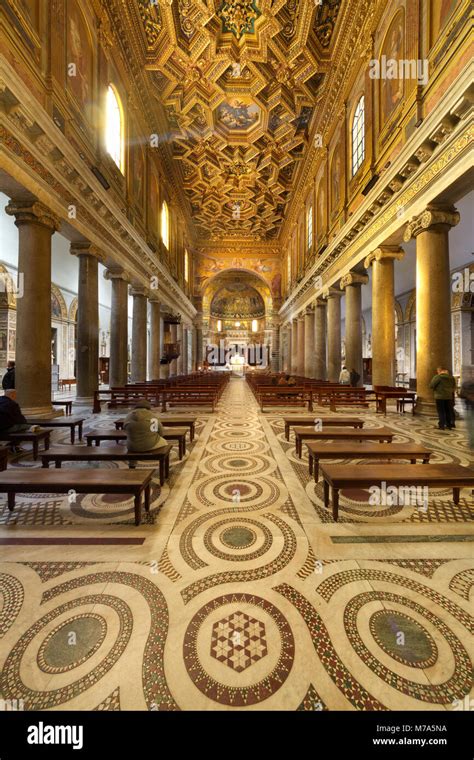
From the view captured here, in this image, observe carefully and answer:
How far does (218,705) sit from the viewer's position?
1156 millimetres

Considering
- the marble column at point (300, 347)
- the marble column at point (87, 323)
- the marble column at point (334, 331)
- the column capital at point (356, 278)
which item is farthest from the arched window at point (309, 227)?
the marble column at point (87, 323)

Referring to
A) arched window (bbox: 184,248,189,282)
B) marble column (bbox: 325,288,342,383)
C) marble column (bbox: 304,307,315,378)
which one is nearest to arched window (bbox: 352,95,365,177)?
marble column (bbox: 325,288,342,383)

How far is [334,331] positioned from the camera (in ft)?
43.8

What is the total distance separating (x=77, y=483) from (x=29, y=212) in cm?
612

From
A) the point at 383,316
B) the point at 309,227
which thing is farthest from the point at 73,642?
the point at 309,227

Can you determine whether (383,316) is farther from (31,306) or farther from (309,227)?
(309,227)

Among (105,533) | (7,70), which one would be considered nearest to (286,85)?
(7,70)

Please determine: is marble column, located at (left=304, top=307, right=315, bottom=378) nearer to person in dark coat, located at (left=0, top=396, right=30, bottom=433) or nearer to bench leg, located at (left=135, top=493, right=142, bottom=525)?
person in dark coat, located at (left=0, top=396, right=30, bottom=433)

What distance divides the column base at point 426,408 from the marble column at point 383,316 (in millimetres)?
2122

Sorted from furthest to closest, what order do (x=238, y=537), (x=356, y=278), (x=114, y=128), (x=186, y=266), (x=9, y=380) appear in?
(x=186, y=266) → (x=356, y=278) → (x=114, y=128) → (x=9, y=380) → (x=238, y=537)

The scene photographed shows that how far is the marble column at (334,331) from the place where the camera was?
1336 cm

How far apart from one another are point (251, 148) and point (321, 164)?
4753mm

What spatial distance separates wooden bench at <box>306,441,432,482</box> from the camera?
3.08m

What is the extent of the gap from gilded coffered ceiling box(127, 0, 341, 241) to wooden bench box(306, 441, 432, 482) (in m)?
13.3
